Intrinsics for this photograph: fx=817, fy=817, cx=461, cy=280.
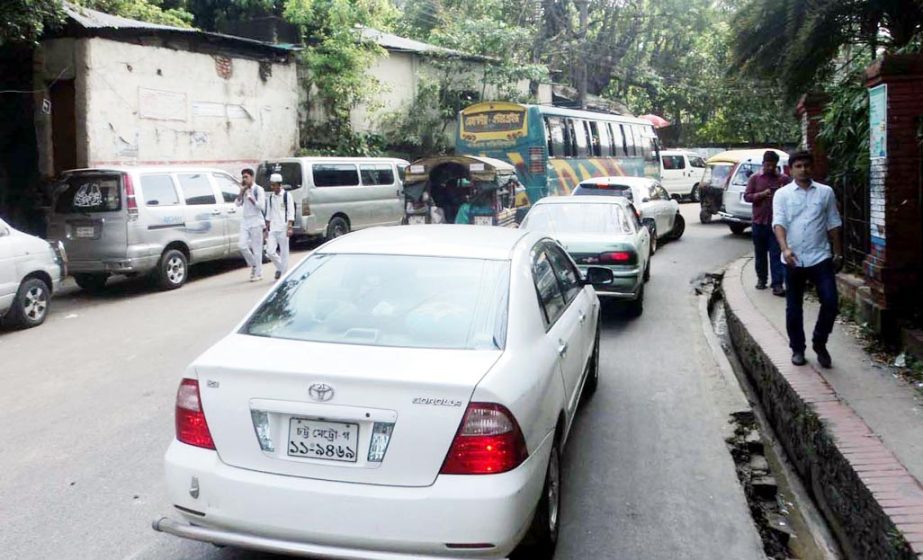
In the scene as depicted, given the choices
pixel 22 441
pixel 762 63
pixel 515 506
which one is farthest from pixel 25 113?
pixel 515 506

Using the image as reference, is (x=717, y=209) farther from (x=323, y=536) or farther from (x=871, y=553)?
(x=323, y=536)

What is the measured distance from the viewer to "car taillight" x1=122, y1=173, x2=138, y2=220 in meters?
11.7

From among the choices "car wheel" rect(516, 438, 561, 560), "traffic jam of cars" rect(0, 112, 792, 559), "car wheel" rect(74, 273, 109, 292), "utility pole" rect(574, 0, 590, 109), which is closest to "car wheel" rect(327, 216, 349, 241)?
"car wheel" rect(74, 273, 109, 292)

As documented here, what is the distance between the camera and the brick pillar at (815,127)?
10805mm

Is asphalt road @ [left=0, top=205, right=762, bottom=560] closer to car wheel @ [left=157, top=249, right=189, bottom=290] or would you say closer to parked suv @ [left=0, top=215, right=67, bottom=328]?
parked suv @ [left=0, top=215, right=67, bottom=328]

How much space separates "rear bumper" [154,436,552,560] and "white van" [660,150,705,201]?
28429mm

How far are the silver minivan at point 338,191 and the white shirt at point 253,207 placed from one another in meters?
2.57

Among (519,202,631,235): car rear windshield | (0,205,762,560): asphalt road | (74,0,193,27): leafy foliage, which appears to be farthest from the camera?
(74,0,193,27): leafy foliage

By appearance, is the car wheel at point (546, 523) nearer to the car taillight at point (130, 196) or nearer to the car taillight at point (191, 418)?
the car taillight at point (191, 418)

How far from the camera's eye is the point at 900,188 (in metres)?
7.11

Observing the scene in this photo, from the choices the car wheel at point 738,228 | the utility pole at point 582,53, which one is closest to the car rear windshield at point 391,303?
the car wheel at point 738,228

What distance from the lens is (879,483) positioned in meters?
4.10

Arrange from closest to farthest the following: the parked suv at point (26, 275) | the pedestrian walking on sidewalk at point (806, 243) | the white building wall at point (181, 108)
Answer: the pedestrian walking on sidewalk at point (806, 243)
the parked suv at point (26, 275)
the white building wall at point (181, 108)

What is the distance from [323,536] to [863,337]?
19.8 feet
